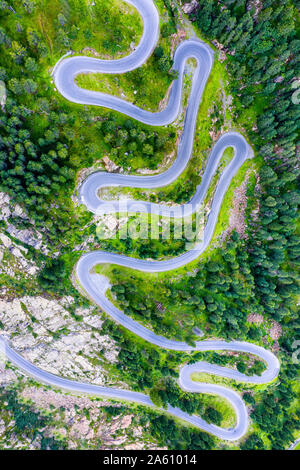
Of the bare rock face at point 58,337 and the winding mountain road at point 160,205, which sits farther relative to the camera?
the bare rock face at point 58,337

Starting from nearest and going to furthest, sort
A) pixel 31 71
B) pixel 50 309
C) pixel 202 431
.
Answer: pixel 31 71
pixel 50 309
pixel 202 431

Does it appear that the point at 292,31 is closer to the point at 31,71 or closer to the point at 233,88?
the point at 233,88

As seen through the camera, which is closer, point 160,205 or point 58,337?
point 160,205

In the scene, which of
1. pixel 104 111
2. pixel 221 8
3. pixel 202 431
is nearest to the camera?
pixel 104 111

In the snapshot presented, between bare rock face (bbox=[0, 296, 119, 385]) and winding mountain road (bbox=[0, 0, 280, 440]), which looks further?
bare rock face (bbox=[0, 296, 119, 385])

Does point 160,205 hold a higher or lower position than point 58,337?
higher

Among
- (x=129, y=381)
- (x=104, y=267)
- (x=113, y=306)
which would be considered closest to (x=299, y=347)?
(x=129, y=381)

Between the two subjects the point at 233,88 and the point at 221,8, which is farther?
the point at 233,88
